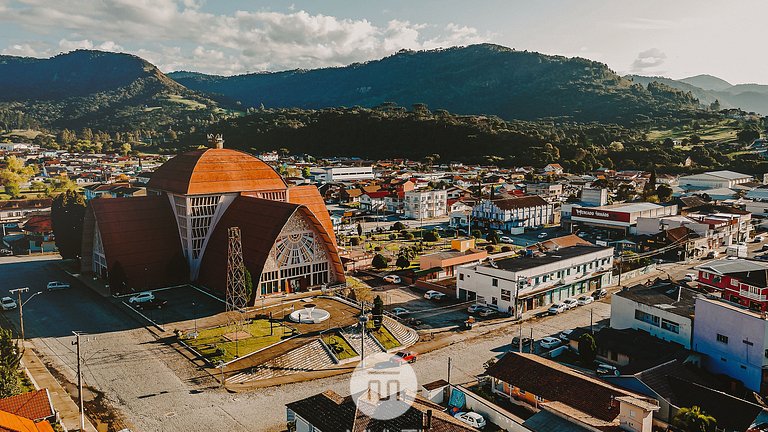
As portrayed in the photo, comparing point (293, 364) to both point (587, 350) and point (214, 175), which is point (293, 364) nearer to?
point (587, 350)

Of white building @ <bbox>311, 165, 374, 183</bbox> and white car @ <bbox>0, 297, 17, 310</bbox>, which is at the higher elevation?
white building @ <bbox>311, 165, 374, 183</bbox>

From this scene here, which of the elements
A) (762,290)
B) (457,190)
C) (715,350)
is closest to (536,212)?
(457,190)

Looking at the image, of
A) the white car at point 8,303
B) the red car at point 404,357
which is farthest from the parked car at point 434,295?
the white car at point 8,303

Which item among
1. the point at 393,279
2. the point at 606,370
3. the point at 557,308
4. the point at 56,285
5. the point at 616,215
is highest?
the point at 616,215

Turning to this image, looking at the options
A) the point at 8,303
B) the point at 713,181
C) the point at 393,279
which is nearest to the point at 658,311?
the point at 393,279

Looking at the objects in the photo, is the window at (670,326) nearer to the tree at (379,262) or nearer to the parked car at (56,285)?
the tree at (379,262)

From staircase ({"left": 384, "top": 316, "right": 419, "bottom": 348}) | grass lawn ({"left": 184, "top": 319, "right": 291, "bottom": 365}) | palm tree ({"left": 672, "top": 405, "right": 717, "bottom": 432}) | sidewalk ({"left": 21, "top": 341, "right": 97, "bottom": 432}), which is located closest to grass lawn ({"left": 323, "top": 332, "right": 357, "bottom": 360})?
grass lawn ({"left": 184, "top": 319, "right": 291, "bottom": 365})

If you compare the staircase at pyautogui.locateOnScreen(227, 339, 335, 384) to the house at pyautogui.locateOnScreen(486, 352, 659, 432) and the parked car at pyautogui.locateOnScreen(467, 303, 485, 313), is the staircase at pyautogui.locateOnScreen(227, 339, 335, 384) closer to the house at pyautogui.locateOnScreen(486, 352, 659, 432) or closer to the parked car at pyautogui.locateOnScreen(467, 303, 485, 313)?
the house at pyautogui.locateOnScreen(486, 352, 659, 432)
